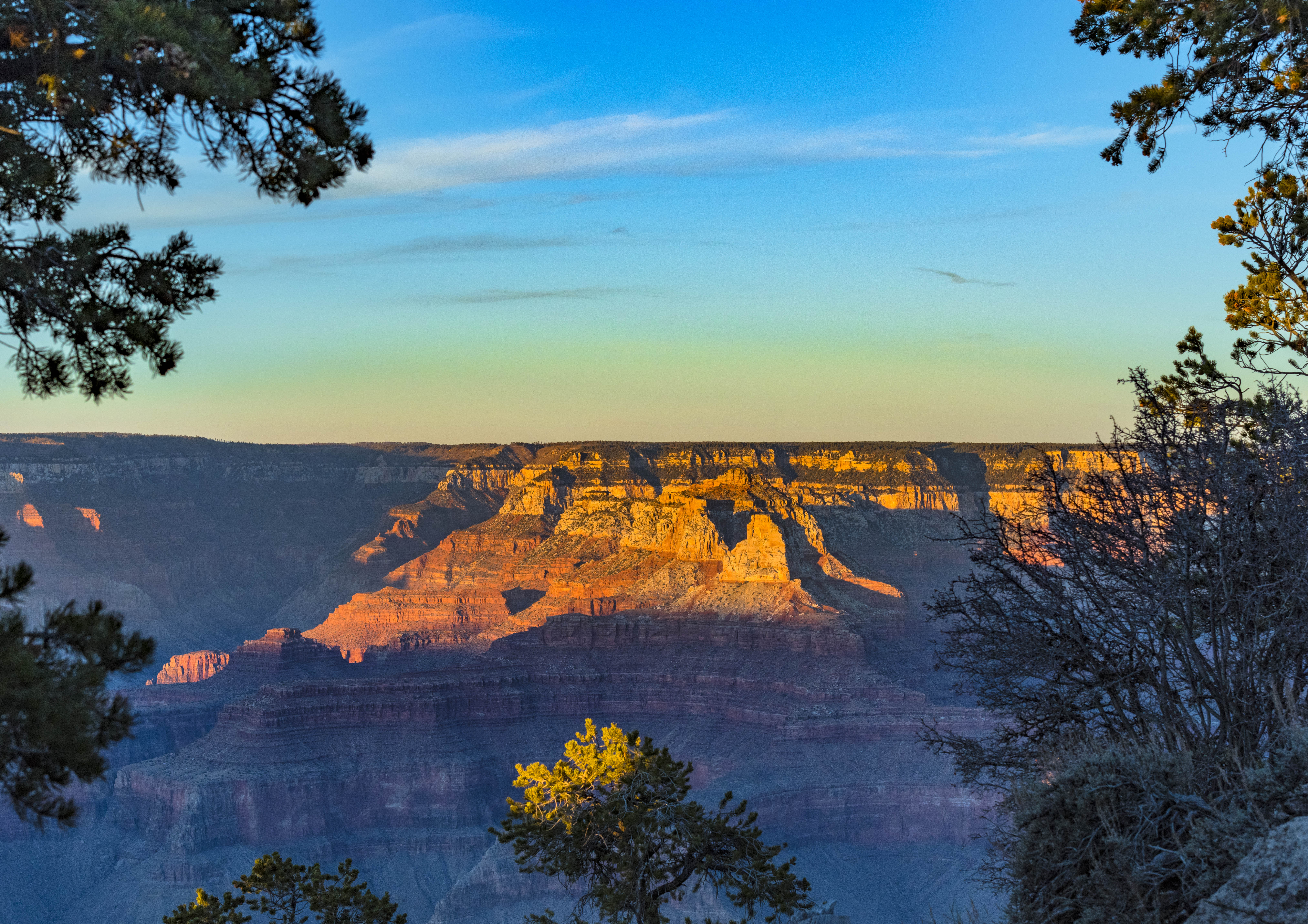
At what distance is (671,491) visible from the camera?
113 meters

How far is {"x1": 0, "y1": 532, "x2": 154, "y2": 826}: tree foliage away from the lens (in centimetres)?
759

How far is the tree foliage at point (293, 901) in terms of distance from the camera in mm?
21203

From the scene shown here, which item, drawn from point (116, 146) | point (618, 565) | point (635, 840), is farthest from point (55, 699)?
point (618, 565)

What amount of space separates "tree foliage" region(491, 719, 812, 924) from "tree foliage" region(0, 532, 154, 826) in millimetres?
13132

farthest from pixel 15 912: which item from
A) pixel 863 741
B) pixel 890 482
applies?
pixel 890 482

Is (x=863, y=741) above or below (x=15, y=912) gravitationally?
above

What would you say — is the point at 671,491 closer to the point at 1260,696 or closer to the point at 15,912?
the point at 15,912

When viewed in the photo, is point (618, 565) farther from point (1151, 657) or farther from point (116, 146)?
point (116, 146)

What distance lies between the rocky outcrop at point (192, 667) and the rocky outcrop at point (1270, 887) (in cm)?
10576

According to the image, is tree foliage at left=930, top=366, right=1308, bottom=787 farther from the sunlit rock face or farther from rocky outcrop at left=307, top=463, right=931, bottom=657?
rocky outcrop at left=307, top=463, right=931, bottom=657

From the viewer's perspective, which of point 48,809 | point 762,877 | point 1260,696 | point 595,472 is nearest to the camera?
point 48,809

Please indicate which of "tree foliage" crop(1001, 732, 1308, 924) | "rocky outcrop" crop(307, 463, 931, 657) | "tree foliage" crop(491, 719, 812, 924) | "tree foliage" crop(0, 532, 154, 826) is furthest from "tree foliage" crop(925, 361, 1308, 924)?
"rocky outcrop" crop(307, 463, 931, 657)

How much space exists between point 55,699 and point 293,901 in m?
15.6

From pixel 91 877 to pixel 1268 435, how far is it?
6387 centimetres
